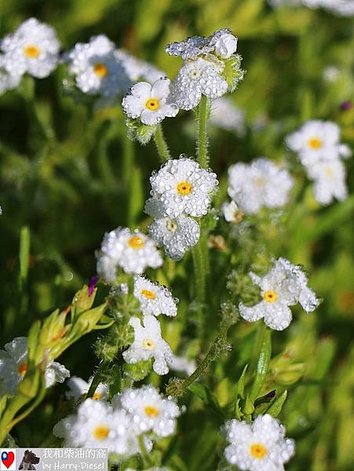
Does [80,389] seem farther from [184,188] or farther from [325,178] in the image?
[325,178]

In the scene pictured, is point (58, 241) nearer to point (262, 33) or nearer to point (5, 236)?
point (5, 236)

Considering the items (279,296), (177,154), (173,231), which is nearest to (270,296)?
(279,296)

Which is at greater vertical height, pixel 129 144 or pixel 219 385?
pixel 129 144

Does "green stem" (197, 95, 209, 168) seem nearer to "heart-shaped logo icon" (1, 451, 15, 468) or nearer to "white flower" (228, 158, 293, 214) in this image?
"white flower" (228, 158, 293, 214)

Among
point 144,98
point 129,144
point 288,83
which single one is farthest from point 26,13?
point 144,98

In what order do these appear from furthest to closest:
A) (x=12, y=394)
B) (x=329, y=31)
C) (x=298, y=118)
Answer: (x=329, y=31) → (x=298, y=118) → (x=12, y=394)

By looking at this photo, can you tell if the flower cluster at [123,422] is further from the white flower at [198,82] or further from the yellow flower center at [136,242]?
the white flower at [198,82]
